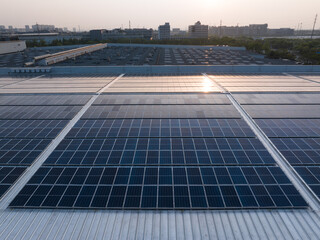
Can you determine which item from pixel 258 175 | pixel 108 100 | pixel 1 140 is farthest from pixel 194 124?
pixel 1 140

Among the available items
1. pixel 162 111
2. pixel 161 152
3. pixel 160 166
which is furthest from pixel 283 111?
pixel 160 166

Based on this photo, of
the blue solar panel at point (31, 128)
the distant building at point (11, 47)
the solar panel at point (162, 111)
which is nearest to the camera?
the blue solar panel at point (31, 128)

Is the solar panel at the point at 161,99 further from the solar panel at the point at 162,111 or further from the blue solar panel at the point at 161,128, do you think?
the blue solar panel at the point at 161,128

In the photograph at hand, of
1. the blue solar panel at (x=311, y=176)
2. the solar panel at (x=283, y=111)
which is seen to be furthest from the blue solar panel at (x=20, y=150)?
the solar panel at (x=283, y=111)

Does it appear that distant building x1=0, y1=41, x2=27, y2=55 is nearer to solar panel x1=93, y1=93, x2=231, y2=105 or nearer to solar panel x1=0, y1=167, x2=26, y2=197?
solar panel x1=93, y1=93, x2=231, y2=105

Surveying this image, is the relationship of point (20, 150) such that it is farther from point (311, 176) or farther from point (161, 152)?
point (311, 176)

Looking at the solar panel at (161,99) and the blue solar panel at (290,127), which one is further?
the solar panel at (161,99)

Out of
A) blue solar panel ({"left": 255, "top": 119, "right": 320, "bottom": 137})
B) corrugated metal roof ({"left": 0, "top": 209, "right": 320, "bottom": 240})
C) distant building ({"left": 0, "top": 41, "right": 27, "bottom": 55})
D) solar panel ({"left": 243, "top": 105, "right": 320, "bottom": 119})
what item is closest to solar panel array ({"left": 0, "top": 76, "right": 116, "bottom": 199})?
corrugated metal roof ({"left": 0, "top": 209, "right": 320, "bottom": 240})
